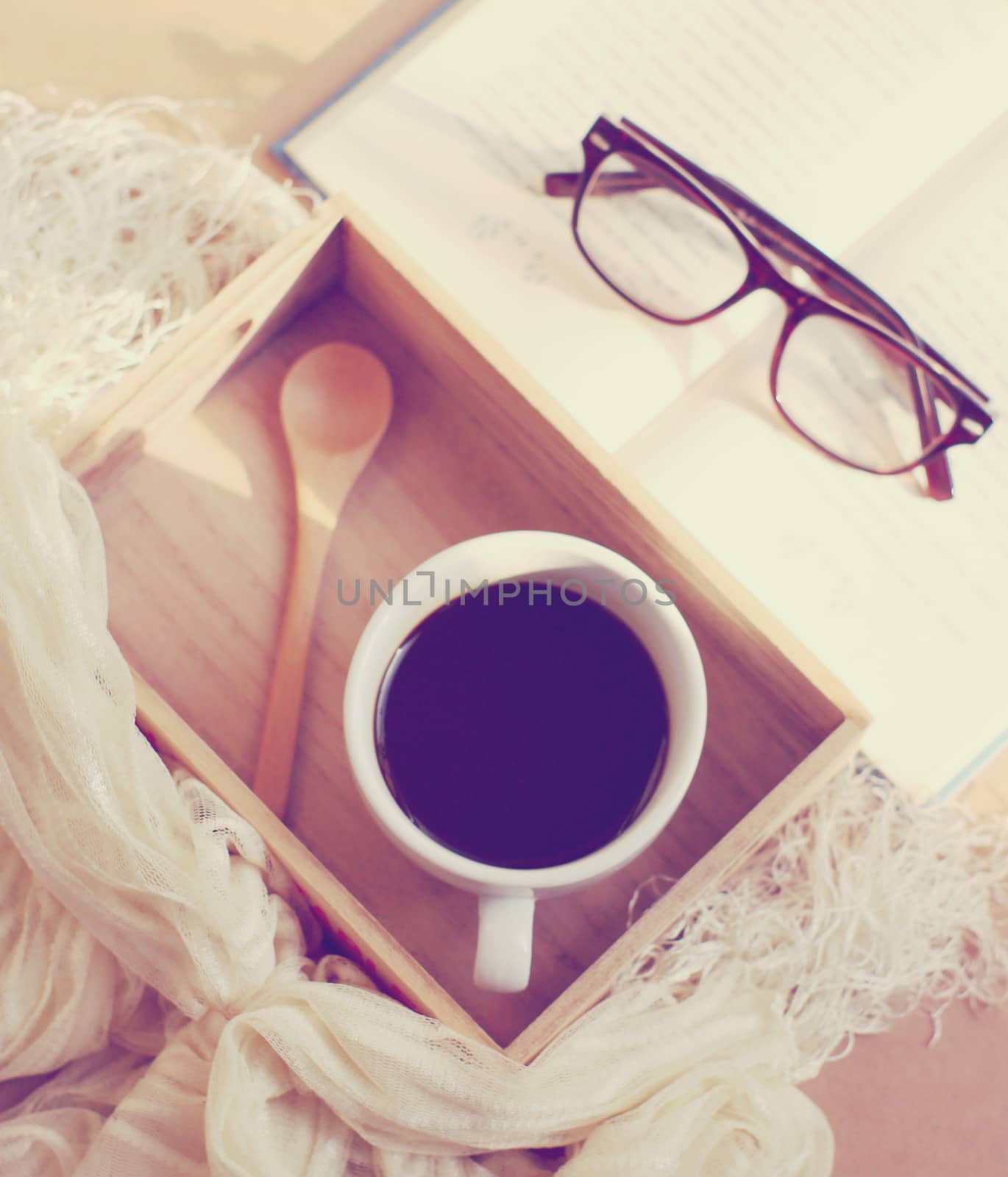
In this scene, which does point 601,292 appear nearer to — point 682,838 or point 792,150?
point 792,150

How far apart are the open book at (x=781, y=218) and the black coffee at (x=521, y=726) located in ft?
0.36

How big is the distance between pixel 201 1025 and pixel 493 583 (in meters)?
0.22

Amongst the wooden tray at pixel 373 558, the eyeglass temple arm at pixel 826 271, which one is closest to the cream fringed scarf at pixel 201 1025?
the wooden tray at pixel 373 558

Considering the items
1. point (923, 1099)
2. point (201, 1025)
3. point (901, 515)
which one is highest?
point (901, 515)

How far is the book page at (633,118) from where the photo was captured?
1.77 ft

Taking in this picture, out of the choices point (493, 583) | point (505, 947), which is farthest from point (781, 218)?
point (505, 947)

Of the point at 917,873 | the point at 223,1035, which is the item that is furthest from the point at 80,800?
the point at 917,873

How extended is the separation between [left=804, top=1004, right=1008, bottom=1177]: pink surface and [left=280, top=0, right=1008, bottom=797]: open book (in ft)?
0.44

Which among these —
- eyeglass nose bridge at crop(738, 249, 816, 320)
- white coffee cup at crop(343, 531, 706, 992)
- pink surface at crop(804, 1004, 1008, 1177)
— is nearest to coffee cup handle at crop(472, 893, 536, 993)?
white coffee cup at crop(343, 531, 706, 992)

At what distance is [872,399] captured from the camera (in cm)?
55

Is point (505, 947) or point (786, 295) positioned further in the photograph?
point (786, 295)

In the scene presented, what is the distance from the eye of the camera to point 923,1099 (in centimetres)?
51

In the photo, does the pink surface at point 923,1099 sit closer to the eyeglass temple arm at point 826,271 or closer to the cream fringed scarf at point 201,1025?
the cream fringed scarf at point 201,1025

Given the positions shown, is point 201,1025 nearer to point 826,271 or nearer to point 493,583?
point 493,583
